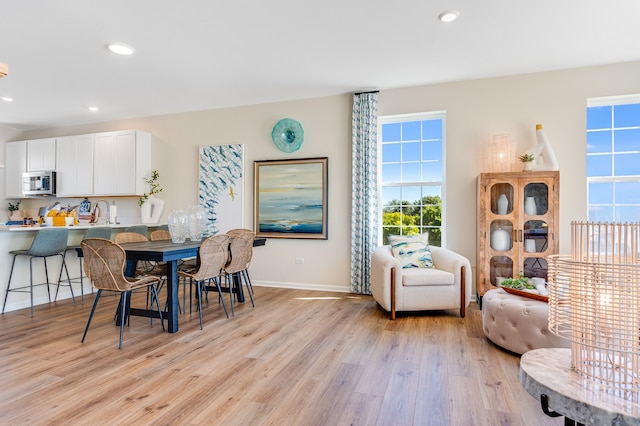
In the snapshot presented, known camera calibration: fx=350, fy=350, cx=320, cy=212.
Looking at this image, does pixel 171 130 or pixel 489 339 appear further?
pixel 171 130

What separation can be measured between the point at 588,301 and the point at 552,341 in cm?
199

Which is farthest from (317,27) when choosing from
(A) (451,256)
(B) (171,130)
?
(B) (171,130)

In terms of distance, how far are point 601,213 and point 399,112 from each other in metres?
2.72

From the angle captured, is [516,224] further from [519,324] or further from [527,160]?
[519,324]

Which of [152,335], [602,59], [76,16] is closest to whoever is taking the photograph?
[76,16]

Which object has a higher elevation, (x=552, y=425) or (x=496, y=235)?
(x=496, y=235)

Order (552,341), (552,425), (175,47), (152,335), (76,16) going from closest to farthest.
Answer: (552,425) < (552,341) < (76,16) < (152,335) < (175,47)

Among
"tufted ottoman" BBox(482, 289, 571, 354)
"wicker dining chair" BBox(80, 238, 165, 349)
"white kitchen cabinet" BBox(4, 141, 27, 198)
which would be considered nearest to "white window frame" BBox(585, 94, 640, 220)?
"tufted ottoman" BBox(482, 289, 571, 354)

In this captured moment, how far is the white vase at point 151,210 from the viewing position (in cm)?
592

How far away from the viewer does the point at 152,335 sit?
321 centimetres

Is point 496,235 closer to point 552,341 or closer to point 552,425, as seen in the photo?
point 552,341

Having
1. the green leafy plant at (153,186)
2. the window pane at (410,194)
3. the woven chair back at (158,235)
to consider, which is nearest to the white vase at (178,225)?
the woven chair back at (158,235)

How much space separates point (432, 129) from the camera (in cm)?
477

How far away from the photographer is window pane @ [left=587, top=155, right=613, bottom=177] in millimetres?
4184
